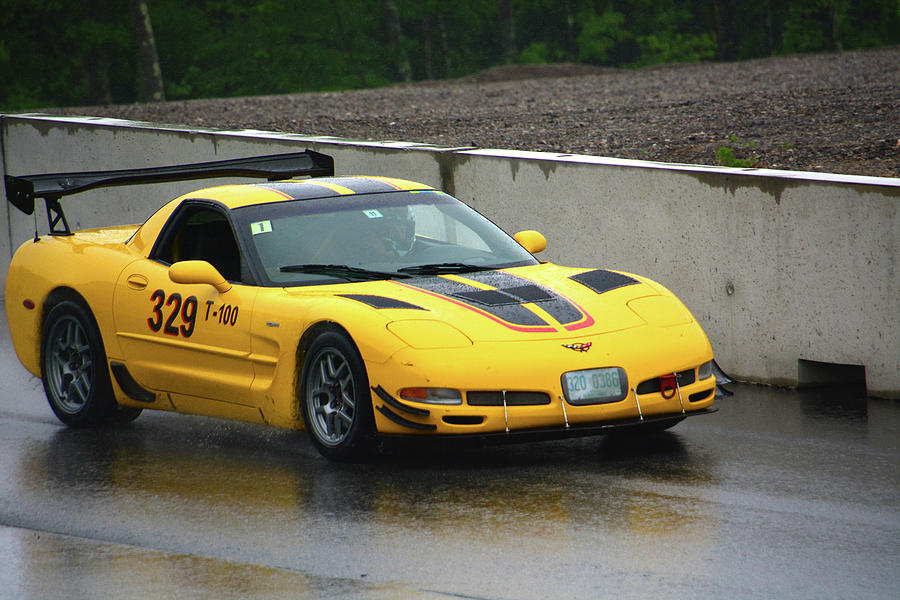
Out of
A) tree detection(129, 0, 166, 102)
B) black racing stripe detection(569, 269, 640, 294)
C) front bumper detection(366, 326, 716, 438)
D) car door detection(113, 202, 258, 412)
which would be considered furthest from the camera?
tree detection(129, 0, 166, 102)

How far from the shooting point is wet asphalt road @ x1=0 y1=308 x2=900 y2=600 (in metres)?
5.02

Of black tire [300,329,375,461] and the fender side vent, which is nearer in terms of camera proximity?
black tire [300,329,375,461]

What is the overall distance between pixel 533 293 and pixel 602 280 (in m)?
0.55

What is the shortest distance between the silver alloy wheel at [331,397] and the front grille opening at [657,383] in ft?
4.59

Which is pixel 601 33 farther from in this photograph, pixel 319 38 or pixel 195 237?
pixel 195 237

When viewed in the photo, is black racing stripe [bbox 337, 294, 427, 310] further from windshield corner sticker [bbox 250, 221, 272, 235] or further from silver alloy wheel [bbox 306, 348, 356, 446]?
windshield corner sticker [bbox 250, 221, 272, 235]

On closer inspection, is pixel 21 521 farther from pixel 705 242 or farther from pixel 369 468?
pixel 705 242

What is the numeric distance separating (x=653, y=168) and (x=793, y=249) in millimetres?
1262

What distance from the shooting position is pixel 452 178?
1138 centimetres

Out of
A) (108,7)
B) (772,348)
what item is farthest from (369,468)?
(108,7)

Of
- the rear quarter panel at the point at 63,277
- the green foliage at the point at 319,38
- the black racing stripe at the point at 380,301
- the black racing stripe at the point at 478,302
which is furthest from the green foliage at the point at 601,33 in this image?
the black racing stripe at the point at 380,301

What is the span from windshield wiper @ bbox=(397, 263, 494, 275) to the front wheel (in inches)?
82.3

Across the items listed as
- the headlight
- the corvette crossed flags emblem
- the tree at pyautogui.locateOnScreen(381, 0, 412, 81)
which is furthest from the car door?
the tree at pyautogui.locateOnScreen(381, 0, 412, 81)

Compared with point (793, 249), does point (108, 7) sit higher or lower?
higher
